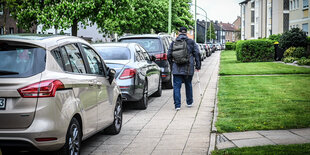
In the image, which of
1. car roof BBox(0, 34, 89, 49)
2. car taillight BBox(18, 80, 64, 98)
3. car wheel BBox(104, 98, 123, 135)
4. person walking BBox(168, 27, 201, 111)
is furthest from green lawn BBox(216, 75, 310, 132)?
car taillight BBox(18, 80, 64, 98)

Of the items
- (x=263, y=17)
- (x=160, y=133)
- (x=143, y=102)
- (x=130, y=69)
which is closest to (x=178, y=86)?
(x=143, y=102)

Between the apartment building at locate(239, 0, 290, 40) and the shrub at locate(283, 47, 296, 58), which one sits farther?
the apartment building at locate(239, 0, 290, 40)

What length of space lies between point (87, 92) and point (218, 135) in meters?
2.44

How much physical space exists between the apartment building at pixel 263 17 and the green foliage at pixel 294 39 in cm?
2631

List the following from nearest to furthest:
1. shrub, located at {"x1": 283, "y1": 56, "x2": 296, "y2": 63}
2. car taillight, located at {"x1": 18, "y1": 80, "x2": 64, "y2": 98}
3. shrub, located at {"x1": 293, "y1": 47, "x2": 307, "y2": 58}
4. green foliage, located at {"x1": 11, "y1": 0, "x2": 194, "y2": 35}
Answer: car taillight, located at {"x1": 18, "y1": 80, "x2": 64, "y2": 98}
green foliage, located at {"x1": 11, "y1": 0, "x2": 194, "y2": 35}
shrub, located at {"x1": 283, "y1": 56, "x2": 296, "y2": 63}
shrub, located at {"x1": 293, "y1": 47, "x2": 307, "y2": 58}

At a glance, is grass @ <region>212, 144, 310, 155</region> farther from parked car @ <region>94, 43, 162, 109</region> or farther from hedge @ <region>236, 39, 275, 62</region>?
hedge @ <region>236, 39, 275, 62</region>

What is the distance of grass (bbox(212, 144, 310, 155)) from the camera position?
5657 mm

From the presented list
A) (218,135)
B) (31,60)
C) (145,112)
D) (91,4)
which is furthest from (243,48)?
(31,60)

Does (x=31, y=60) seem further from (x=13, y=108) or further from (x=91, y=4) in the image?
(x=91, y=4)

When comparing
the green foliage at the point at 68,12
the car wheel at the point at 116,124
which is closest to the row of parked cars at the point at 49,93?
the car wheel at the point at 116,124

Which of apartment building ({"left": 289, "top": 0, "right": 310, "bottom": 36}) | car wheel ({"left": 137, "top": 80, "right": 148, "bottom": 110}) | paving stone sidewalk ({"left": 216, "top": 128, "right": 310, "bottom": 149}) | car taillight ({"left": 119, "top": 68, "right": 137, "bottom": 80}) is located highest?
apartment building ({"left": 289, "top": 0, "right": 310, "bottom": 36})

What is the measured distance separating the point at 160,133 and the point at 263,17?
64788 mm

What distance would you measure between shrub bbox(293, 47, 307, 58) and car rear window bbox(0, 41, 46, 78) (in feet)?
90.3

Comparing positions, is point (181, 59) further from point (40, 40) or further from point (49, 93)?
point (49, 93)
